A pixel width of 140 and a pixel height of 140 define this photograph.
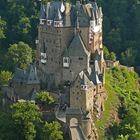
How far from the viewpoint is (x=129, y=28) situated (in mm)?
148000

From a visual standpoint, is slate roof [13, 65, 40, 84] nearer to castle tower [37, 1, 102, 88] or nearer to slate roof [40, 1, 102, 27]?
castle tower [37, 1, 102, 88]

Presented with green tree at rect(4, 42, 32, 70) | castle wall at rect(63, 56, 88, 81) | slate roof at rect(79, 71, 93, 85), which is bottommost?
slate roof at rect(79, 71, 93, 85)

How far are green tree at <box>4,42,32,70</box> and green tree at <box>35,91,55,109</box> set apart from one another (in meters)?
21.1

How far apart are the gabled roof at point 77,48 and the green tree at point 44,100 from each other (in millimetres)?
7348

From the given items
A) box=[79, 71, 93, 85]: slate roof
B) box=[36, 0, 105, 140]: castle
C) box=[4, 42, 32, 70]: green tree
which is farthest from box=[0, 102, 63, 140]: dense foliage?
box=[4, 42, 32, 70]: green tree

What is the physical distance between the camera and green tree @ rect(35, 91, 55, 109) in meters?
94.9

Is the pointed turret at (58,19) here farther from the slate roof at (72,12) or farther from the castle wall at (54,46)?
the castle wall at (54,46)

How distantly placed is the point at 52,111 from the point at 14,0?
5221cm

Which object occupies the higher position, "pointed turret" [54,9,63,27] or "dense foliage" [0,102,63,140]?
"pointed turret" [54,9,63,27]

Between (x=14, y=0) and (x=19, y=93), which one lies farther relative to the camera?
(x=14, y=0)

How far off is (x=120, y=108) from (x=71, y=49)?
13.0 metres

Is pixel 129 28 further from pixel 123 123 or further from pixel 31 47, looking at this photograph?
pixel 123 123

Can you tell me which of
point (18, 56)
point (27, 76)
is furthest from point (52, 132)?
point (18, 56)

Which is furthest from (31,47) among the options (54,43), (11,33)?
(54,43)
